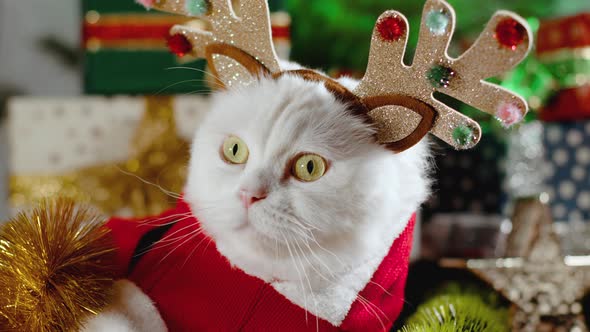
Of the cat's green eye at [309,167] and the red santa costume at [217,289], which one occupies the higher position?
the cat's green eye at [309,167]

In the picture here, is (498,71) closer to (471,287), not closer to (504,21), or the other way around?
(504,21)

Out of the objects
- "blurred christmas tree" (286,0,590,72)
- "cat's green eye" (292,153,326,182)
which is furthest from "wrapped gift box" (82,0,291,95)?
"cat's green eye" (292,153,326,182)

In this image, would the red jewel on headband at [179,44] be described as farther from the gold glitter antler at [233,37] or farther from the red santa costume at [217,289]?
the red santa costume at [217,289]

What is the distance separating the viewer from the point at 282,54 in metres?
1.12

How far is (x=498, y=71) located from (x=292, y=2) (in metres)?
0.78

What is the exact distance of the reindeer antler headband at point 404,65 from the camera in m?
0.37

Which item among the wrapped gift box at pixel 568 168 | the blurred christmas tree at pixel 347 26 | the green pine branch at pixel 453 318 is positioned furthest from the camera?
Answer: the wrapped gift box at pixel 568 168

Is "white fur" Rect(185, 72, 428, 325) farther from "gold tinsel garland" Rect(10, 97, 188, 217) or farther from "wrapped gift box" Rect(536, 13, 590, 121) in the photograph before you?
"wrapped gift box" Rect(536, 13, 590, 121)

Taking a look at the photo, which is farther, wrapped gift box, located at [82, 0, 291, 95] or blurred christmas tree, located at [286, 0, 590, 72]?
wrapped gift box, located at [82, 0, 291, 95]

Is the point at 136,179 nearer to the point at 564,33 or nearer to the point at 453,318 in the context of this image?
the point at 453,318

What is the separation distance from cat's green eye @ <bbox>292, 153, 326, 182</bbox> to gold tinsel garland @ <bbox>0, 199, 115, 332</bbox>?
0.68 feet

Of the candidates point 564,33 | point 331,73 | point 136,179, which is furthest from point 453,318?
point 564,33

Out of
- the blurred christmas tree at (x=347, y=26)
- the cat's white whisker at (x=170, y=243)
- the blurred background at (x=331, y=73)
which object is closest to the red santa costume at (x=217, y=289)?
the cat's white whisker at (x=170, y=243)

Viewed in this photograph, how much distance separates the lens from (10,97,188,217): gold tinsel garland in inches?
41.1
